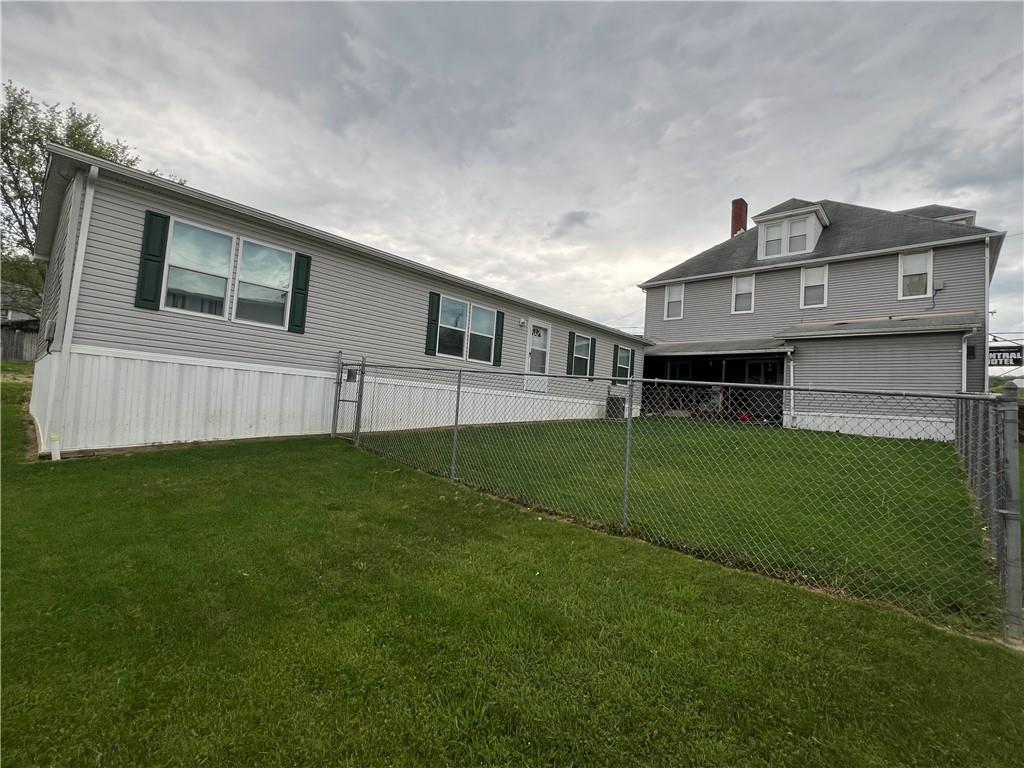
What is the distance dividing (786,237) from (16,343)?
39.6 m

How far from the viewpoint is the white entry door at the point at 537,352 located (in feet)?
41.6

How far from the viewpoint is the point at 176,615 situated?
2473 millimetres

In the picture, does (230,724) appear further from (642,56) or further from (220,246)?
(642,56)

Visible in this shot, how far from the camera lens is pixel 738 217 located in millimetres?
20922

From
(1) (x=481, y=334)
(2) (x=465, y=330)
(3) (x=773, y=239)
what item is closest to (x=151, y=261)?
(2) (x=465, y=330)

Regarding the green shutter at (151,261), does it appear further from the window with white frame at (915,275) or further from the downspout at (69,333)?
the window with white frame at (915,275)

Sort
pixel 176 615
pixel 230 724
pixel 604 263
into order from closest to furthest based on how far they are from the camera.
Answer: pixel 230 724
pixel 176 615
pixel 604 263

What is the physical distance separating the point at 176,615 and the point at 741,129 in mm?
12479

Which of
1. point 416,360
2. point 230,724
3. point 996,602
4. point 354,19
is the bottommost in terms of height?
point 230,724

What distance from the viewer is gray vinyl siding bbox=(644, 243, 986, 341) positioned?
1299 centimetres

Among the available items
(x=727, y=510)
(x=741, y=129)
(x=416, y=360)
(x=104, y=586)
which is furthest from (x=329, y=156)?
(x=727, y=510)

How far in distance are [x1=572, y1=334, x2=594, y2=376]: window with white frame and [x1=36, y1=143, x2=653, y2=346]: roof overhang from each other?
11.5ft

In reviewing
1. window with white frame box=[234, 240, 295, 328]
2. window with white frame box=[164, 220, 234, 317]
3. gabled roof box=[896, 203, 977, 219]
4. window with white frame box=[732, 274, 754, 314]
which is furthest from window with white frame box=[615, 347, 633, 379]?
window with white frame box=[164, 220, 234, 317]

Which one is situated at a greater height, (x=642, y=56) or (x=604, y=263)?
(x=642, y=56)
